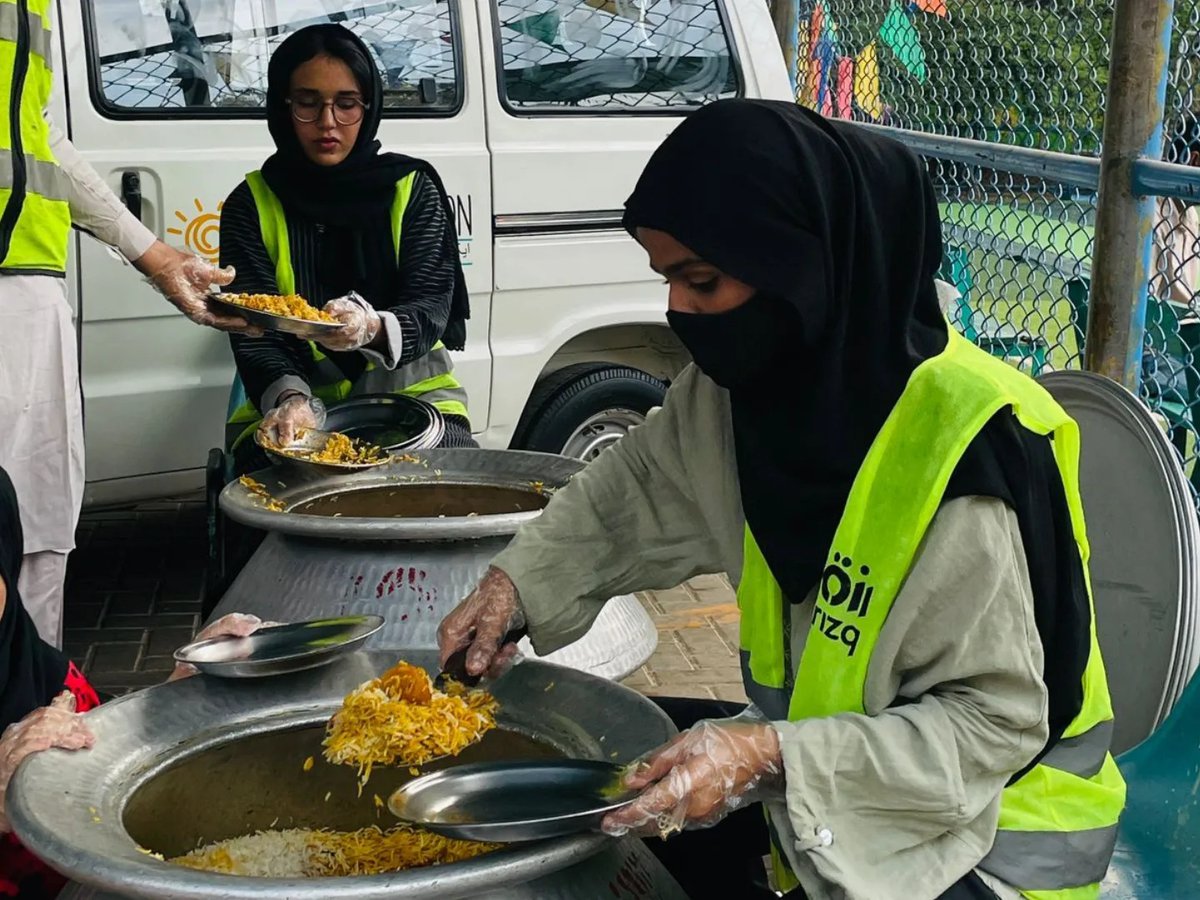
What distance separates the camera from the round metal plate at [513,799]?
151cm

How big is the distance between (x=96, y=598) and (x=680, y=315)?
4002 millimetres

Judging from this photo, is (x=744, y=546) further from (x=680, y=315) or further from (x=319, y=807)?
(x=319, y=807)

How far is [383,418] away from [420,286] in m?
0.54

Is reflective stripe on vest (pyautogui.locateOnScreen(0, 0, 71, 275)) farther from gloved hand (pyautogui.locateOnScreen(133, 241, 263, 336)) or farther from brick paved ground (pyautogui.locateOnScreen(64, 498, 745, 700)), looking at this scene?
brick paved ground (pyautogui.locateOnScreen(64, 498, 745, 700))

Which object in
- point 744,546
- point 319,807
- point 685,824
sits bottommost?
point 319,807

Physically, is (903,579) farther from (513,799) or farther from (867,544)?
(513,799)

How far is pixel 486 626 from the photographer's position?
2.09 metres

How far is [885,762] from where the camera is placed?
5.25ft

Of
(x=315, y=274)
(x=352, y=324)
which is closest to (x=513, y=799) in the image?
(x=352, y=324)

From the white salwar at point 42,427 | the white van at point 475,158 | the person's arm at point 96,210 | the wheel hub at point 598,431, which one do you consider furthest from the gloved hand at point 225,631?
the wheel hub at point 598,431

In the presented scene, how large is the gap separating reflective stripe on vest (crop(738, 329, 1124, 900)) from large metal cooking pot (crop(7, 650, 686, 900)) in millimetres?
298

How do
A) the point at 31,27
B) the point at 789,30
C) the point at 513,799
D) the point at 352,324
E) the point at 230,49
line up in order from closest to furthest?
the point at 513,799, the point at 31,27, the point at 352,324, the point at 230,49, the point at 789,30

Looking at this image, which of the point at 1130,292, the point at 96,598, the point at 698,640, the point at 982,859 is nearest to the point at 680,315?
the point at 982,859

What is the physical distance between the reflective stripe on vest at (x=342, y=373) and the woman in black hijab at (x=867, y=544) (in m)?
2.12
